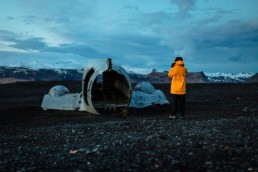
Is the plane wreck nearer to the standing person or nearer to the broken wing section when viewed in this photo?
the broken wing section

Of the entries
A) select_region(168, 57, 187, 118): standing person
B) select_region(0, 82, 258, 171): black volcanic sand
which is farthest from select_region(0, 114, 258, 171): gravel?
select_region(168, 57, 187, 118): standing person

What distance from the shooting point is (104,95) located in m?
24.8

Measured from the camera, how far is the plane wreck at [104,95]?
21953mm

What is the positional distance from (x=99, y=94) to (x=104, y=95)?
32 centimetres

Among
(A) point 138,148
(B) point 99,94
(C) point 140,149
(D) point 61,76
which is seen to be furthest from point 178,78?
(D) point 61,76

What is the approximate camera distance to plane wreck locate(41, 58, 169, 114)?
2195 centimetres

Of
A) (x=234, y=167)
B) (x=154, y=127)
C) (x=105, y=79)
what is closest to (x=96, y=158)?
(x=234, y=167)

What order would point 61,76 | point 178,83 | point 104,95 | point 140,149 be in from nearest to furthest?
point 140,149 < point 178,83 < point 104,95 < point 61,76

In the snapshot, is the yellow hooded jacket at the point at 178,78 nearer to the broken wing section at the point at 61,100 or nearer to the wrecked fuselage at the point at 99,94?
the wrecked fuselage at the point at 99,94

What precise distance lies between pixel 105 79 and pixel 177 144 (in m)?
15.8

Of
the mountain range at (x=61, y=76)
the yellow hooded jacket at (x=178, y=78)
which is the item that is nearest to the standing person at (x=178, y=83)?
the yellow hooded jacket at (x=178, y=78)

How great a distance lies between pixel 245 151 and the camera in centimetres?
937

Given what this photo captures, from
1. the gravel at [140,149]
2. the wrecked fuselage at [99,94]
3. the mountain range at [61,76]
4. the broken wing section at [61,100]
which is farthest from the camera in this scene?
the mountain range at [61,76]

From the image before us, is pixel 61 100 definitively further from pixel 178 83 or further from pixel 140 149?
pixel 140 149
